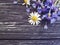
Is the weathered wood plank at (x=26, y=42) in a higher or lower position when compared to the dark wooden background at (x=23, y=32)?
lower

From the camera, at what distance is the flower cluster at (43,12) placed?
37.9 inches

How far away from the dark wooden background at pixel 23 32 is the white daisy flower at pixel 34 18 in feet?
0.07

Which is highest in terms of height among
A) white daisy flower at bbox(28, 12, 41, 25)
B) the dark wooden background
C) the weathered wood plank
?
white daisy flower at bbox(28, 12, 41, 25)

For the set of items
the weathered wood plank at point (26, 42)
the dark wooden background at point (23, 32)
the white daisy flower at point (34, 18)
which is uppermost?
the white daisy flower at point (34, 18)

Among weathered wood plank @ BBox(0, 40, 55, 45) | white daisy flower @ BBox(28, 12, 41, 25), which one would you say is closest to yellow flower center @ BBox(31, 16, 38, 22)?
white daisy flower @ BBox(28, 12, 41, 25)

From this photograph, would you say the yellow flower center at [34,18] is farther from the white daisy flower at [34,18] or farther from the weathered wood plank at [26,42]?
the weathered wood plank at [26,42]

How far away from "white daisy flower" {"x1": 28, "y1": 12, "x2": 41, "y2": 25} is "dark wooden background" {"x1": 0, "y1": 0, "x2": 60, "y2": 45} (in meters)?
0.02

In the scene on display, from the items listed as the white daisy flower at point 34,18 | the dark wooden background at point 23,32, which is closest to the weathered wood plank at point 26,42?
the dark wooden background at point 23,32

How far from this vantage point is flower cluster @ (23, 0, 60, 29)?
37.9 inches

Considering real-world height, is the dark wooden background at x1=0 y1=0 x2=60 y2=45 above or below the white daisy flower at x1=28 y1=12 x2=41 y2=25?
below

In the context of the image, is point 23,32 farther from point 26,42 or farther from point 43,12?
point 43,12

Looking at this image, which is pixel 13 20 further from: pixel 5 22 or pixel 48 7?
pixel 48 7

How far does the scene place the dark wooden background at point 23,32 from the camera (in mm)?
951

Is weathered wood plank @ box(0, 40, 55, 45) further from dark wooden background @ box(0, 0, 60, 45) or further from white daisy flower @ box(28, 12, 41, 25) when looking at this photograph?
white daisy flower @ box(28, 12, 41, 25)
